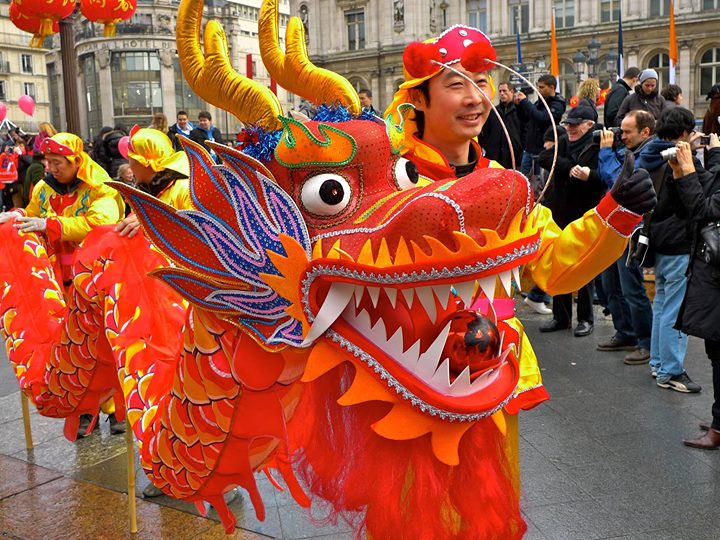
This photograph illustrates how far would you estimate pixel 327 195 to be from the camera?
1.81m

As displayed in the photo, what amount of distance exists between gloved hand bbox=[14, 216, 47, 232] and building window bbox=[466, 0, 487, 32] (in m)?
40.6

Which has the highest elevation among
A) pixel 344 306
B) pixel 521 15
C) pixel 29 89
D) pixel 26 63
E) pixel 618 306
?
pixel 26 63

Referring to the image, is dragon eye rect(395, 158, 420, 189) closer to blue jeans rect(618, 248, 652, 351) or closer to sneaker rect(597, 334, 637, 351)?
blue jeans rect(618, 248, 652, 351)

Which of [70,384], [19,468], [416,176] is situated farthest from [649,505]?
[19,468]

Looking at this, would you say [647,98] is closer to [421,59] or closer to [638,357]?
[638,357]

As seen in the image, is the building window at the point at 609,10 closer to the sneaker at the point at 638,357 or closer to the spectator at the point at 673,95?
the spectator at the point at 673,95

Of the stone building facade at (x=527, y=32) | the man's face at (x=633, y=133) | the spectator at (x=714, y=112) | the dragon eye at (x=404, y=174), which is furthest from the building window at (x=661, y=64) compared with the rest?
the dragon eye at (x=404, y=174)

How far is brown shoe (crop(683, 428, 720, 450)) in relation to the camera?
4.21m

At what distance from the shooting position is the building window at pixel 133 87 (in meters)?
49.8

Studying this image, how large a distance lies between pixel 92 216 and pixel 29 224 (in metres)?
0.62

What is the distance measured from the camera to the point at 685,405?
16.2ft

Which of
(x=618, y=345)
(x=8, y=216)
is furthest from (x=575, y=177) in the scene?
(x=8, y=216)

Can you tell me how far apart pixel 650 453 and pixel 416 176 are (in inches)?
114

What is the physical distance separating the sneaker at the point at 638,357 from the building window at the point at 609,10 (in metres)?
35.8
